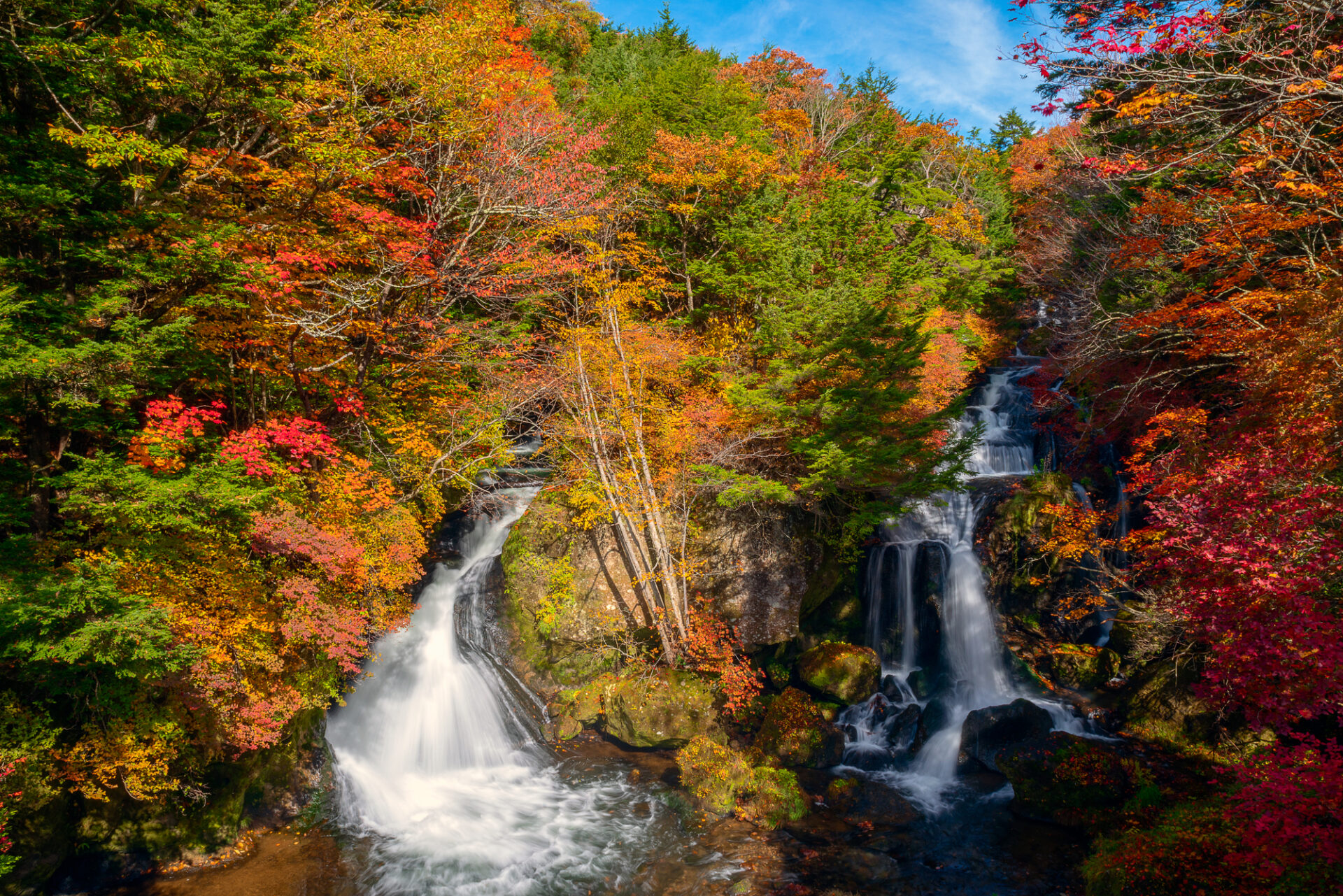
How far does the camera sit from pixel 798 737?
12141 millimetres

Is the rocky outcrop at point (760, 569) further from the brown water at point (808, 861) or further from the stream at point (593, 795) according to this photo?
the brown water at point (808, 861)

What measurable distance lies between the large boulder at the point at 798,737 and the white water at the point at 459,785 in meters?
3.00

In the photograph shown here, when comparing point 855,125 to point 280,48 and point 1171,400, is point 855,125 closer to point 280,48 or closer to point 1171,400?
point 1171,400

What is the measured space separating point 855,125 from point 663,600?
994 inches

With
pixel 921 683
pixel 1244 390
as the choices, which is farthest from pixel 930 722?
pixel 1244 390

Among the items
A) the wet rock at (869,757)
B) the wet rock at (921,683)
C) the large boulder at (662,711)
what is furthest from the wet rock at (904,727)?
the large boulder at (662,711)

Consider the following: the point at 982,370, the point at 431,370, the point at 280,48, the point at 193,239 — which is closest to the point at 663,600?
the point at 431,370

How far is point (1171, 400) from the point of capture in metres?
14.0

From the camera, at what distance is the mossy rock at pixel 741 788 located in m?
10.5

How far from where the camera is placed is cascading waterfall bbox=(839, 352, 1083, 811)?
39.9 feet

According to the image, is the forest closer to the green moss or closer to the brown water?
the green moss

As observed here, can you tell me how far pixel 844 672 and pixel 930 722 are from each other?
2.11 metres

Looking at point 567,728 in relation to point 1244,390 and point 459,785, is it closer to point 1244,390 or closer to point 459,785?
point 459,785

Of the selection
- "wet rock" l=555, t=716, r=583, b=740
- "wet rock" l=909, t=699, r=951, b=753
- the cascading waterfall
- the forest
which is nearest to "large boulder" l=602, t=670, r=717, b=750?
the forest
